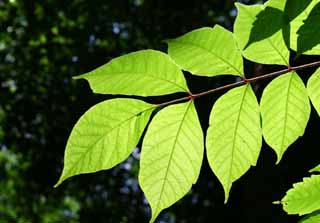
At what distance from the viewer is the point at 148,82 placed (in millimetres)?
829

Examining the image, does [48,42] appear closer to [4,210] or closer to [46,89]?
[46,89]

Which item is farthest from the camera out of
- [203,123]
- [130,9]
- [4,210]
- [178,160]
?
[4,210]

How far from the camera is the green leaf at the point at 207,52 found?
827 mm

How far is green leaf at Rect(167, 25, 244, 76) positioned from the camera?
2.71 feet

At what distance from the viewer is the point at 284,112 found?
0.79 metres

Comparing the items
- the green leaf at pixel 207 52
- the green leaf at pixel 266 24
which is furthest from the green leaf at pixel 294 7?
the green leaf at pixel 207 52

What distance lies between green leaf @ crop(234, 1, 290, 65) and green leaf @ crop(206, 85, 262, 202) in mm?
71

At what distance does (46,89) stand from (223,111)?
6322mm

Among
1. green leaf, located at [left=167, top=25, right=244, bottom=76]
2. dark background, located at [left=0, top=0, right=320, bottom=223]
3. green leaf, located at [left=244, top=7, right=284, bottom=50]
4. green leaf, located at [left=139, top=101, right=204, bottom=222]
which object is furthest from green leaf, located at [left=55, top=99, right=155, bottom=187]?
dark background, located at [left=0, top=0, right=320, bottom=223]

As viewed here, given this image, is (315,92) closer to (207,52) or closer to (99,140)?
(207,52)

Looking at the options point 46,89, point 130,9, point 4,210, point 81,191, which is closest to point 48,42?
point 46,89

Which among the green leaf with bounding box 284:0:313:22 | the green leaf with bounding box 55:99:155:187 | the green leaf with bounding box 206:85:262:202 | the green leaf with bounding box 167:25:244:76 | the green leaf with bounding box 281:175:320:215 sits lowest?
the green leaf with bounding box 281:175:320:215

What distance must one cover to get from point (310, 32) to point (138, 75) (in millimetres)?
310

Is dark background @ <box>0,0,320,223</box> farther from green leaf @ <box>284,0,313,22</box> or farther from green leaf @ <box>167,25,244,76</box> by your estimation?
green leaf @ <box>284,0,313,22</box>
